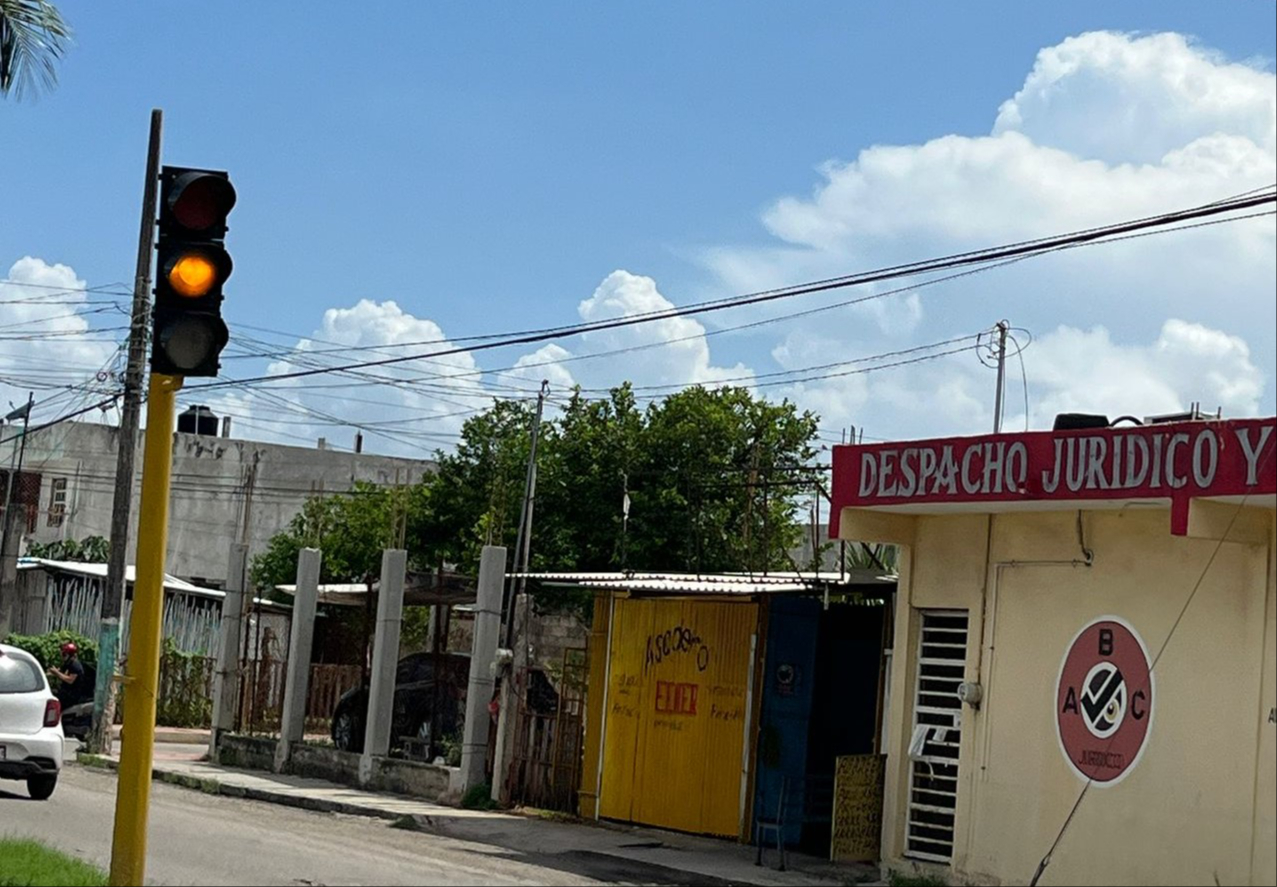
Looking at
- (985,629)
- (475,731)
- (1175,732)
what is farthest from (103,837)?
(1175,732)

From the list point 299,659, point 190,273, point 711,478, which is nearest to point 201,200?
point 190,273

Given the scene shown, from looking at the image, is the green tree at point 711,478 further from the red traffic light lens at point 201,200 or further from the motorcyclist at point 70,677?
the red traffic light lens at point 201,200

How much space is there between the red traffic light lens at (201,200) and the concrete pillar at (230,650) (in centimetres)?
1678

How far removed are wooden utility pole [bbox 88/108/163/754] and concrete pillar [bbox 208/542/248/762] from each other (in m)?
1.59

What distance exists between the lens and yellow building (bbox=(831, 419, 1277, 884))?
12.6 m

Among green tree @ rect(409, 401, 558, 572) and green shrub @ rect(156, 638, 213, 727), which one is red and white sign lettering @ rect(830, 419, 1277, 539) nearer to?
green shrub @ rect(156, 638, 213, 727)

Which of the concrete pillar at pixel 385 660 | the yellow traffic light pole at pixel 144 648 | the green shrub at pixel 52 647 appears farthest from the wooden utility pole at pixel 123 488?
the yellow traffic light pole at pixel 144 648

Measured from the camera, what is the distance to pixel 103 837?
48.8 ft

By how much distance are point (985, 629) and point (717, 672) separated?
12.5 feet

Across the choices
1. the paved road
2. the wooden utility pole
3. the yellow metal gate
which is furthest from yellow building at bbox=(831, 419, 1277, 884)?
the wooden utility pole

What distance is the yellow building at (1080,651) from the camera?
41.4ft

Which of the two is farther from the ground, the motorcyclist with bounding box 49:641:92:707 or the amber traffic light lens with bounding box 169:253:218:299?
the amber traffic light lens with bounding box 169:253:218:299

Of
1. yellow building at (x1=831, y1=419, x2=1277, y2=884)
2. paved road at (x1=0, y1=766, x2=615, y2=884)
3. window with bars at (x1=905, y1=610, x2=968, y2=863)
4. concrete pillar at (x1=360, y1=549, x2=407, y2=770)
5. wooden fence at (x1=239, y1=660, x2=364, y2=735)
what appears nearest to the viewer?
yellow building at (x1=831, y1=419, x2=1277, y2=884)

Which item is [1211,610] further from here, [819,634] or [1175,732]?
[819,634]
